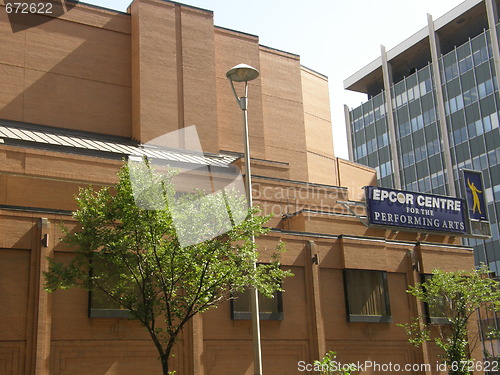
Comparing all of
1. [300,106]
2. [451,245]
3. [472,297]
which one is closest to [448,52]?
[300,106]

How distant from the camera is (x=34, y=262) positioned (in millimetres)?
23875

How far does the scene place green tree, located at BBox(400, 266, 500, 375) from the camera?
2933cm

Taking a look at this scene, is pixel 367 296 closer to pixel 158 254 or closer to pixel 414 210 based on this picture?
pixel 414 210

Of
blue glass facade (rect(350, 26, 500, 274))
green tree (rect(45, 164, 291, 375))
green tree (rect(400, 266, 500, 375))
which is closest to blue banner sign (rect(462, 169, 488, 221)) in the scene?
green tree (rect(400, 266, 500, 375))

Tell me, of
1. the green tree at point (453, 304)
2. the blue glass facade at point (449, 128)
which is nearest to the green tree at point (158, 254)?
the green tree at point (453, 304)

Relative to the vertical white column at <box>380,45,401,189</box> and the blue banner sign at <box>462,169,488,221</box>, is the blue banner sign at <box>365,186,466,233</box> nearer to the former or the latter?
the blue banner sign at <box>462,169,488,221</box>

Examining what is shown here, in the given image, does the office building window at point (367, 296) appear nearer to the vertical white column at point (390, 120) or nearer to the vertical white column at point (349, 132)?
the vertical white column at point (390, 120)

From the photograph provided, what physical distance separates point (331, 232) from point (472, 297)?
7138 millimetres

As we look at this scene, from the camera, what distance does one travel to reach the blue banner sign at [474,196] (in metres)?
37.6

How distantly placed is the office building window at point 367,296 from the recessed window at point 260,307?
3631 millimetres

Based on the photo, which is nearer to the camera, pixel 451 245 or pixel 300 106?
pixel 451 245

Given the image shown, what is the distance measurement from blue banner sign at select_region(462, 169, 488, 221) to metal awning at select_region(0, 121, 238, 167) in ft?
43.6

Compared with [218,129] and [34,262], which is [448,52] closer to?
[218,129]

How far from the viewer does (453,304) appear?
101ft
